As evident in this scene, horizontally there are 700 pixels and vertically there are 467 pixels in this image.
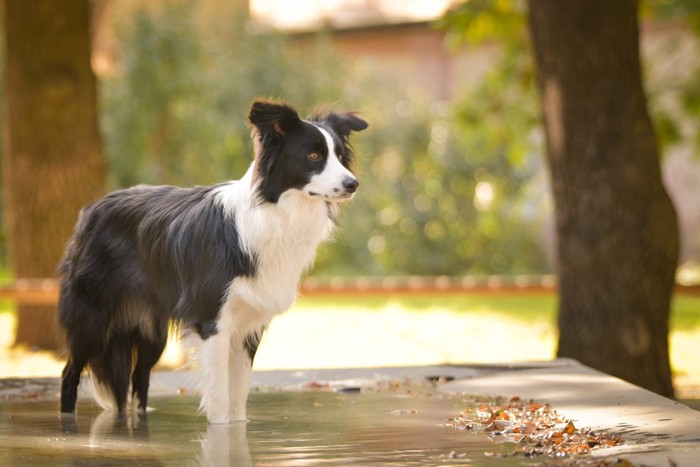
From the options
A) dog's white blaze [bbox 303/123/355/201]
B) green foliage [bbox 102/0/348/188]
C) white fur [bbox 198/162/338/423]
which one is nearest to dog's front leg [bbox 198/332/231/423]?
white fur [bbox 198/162/338/423]

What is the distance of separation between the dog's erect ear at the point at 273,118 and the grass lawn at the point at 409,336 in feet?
17.2

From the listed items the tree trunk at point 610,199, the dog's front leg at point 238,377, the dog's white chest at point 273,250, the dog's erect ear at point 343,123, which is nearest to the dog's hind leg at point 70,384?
the dog's front leg at point 238,377

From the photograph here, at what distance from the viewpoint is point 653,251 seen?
26.3 ft

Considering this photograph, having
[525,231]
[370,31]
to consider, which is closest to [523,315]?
[525,231]

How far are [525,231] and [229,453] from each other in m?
15.3

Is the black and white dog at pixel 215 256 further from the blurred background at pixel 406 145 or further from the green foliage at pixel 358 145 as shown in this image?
the green foliage at pixel 358 145

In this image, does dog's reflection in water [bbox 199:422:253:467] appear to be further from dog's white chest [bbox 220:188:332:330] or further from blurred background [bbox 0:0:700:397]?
blurred background [bbox 0:0:700:397]

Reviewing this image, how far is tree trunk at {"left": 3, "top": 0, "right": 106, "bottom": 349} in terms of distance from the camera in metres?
10.7

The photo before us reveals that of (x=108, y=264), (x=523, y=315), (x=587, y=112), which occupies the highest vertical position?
(x=587, y=112)

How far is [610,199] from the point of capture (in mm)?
7980

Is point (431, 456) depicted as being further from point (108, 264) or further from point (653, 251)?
point (653, 251)

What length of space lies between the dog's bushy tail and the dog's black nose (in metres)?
1.60

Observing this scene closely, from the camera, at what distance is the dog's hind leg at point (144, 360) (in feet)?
19.5

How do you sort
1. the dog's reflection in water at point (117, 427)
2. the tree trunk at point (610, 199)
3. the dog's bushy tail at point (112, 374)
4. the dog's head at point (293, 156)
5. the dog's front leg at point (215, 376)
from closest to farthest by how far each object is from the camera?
the dog's reflection in water at point (117, 427), the dog's head at point (293, 156), the dog's front leg at point (215, 376), the dog's bushy tail at point (112, 374), the tree trunk at point (610, 199)
